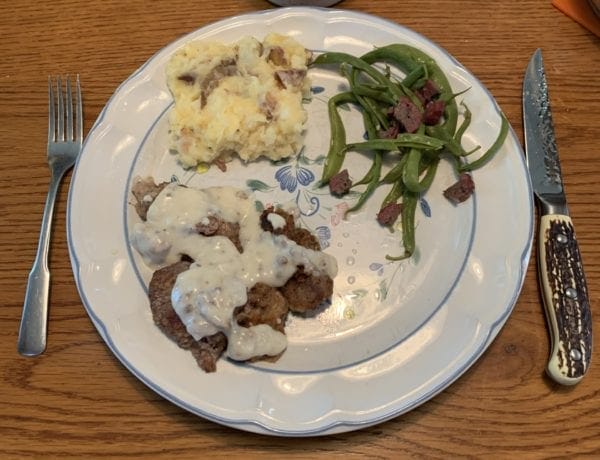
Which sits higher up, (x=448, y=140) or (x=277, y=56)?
(x=277, y=56)

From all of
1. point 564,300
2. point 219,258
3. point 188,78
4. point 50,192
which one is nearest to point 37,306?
point 50,192

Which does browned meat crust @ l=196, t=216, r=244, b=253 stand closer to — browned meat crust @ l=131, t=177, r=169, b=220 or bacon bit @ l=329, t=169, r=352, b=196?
browned meat crust @ l=131, t=177, r=169, b=220

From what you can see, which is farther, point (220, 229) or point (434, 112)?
point (434, 112)

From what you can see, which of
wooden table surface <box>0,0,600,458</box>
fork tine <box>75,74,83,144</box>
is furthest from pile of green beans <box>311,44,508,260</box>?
fork tine <box>75,74,83,144</box>

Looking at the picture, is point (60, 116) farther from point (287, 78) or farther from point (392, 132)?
point (392, 132)

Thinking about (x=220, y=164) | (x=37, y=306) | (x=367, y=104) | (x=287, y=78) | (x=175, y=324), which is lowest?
(x=37, y=306)

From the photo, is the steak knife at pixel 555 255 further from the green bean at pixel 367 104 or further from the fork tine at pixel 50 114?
the fork tine at pixel 50 114

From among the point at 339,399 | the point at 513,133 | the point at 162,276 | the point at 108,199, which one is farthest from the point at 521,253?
the point at 108,199

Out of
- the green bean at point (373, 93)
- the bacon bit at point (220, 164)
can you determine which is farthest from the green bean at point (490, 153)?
the bacon bit at point (220, 164)
